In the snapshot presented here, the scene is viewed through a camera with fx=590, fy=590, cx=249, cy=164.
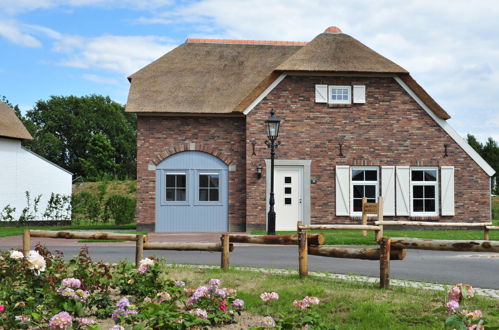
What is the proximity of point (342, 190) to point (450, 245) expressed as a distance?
14301 millimetres

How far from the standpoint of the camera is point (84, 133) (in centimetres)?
6341

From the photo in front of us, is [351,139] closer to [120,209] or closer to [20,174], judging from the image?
[120,209]

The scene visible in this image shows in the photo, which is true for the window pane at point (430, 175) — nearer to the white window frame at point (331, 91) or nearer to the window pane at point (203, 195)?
the white window frame at point (331, 91)

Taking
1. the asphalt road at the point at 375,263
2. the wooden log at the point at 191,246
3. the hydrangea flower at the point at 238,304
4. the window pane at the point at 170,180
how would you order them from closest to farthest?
the hydrangea flower at the point at 238,304 < the wooden log at the point at 191,246 < the asphalt road at the point at 375,263 < the window pane at the point at 170,180

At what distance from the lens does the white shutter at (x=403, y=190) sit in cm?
2225

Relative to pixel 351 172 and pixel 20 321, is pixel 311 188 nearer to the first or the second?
pixel 351 172

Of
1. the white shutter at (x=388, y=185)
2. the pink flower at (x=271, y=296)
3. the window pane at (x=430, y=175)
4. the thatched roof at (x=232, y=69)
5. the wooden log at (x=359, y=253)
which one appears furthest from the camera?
the window pane at (x=430, y=175)

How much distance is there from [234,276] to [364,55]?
50.7 ft

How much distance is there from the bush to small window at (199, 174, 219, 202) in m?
6.28

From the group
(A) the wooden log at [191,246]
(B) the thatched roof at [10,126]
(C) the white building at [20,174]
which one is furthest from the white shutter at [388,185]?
(B) the thatched roof at [10,126]

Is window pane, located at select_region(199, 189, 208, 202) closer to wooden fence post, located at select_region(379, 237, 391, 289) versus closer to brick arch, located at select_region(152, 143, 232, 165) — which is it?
brick arch, located at select_region(152, 143, 232, 165)

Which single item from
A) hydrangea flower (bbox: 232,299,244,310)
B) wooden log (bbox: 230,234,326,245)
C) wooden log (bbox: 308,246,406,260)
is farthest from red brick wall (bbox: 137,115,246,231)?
hydrangea flower (bbox: 232,299,244,310)

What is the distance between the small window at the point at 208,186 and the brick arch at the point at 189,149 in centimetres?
76

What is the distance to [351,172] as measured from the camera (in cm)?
2222
